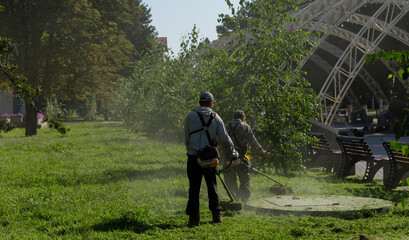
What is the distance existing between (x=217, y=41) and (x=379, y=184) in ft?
98.4

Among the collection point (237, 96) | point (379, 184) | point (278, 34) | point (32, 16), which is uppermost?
point (32, 16)

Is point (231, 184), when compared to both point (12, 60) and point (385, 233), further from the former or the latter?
point (12, 60)

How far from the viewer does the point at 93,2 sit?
32.7m

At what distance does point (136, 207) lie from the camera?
25.6ft

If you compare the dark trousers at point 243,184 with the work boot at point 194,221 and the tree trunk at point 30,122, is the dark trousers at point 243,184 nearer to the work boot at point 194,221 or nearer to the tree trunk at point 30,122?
the work boot at point 194,221

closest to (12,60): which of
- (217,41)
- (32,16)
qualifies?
(32,16)

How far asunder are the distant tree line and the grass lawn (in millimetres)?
15698

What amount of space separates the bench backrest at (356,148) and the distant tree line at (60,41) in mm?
16758

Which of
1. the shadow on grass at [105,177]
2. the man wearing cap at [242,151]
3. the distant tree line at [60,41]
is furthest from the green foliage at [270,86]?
the distant tree line at [60,41]

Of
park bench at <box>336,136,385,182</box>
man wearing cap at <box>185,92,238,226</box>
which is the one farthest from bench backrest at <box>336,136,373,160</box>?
man wearing cap at <box>185,92,238,226</box>

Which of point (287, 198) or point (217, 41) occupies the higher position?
point (217, 41)

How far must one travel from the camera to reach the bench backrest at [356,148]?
12.2m

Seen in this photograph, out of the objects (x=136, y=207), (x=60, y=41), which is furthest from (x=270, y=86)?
(x=60, y=41)

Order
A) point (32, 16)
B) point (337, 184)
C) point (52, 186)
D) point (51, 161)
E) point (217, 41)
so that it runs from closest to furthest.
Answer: point (52, 186), point (337, 184), point (51, 161), point (32, 16), point (217, 41)
